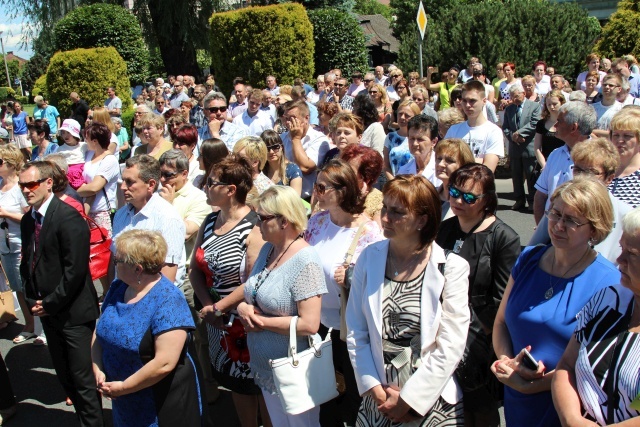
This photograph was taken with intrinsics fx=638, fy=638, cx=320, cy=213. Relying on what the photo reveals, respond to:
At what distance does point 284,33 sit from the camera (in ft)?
53.2

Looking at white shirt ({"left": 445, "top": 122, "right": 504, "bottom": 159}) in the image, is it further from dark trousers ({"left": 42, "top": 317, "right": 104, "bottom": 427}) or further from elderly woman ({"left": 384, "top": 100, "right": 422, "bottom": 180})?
dark trousers ({"left": 42, "top": 317, "right": 104, "bottom": 427})

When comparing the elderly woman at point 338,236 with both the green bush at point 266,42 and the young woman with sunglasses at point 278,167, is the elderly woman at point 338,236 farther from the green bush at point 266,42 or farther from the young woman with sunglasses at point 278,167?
the green bush at point 266,42

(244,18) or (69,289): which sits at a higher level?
(244,18)

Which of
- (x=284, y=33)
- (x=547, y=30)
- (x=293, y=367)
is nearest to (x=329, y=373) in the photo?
(x=293, y=367)

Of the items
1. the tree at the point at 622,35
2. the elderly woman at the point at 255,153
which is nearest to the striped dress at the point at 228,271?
the elderly woman at the point at 255,153

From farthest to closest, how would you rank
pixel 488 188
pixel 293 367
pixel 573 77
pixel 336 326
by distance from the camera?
pixel 573 77 < pixel 336 326 < pixel 488 188 < pixel 293 367

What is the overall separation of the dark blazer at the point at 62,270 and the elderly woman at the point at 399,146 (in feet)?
10.6

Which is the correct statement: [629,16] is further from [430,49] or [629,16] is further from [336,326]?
[336,326]

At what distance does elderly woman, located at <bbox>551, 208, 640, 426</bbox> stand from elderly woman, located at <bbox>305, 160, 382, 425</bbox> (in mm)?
1530

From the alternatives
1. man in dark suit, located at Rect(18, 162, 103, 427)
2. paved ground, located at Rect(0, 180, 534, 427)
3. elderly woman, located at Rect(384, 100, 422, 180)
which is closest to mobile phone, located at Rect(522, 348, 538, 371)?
paved ground, located at Rect(0, 180, 534, 427)

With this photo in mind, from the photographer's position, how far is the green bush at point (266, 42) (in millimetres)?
16141

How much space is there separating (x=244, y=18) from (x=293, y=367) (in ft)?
47.1

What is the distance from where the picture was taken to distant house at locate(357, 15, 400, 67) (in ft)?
152

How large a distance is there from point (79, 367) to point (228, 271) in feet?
4.30
